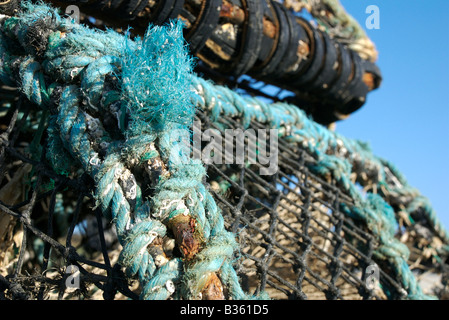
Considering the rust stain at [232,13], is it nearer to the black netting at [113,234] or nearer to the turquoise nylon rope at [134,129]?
the black netting at [113,234]

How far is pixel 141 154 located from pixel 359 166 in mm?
1088

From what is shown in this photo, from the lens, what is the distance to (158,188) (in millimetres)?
767

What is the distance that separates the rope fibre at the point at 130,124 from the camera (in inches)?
28.3

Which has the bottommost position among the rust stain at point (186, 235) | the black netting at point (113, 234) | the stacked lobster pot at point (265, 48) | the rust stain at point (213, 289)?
the black netting at point (113, 234)

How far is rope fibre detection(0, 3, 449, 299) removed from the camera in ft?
2.35

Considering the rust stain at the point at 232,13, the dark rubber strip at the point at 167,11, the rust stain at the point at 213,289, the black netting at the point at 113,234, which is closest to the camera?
the rust stain at the point at 213,289

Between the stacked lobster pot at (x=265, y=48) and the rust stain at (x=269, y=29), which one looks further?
the rust stain at (x=269, y=29)

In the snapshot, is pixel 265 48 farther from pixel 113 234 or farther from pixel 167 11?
pixel 113 234

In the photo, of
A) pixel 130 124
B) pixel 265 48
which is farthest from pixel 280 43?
pixel 130 124

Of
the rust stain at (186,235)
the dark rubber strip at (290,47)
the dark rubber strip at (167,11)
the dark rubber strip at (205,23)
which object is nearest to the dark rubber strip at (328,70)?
the dark rubber strip at (290,47)

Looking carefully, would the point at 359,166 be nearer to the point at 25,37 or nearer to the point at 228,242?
the point at 228,242
